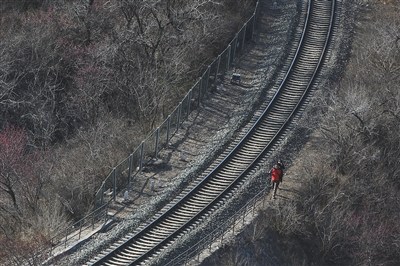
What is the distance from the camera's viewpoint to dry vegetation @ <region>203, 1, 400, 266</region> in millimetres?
31594

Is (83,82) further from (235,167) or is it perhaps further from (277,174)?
(277,174)

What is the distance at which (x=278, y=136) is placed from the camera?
36750mm

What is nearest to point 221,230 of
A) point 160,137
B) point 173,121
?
point 160,137

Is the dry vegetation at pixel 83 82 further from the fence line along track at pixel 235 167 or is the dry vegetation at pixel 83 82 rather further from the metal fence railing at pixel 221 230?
the metal fence railing at pixel 221 230

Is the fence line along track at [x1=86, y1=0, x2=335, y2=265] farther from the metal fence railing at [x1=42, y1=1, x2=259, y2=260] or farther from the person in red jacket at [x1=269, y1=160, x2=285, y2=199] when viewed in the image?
the metal fence railing at [x1=42, y1=1, x2=259, y2=260]

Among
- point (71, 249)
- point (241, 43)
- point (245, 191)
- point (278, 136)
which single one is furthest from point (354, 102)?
point (71, 249)

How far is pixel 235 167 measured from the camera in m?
34.7

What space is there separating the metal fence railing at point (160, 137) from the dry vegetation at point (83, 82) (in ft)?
2.30

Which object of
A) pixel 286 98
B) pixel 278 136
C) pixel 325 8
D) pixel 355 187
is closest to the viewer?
pixel 355 187

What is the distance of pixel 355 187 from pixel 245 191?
466 cm

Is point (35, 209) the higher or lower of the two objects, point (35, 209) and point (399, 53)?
the lower

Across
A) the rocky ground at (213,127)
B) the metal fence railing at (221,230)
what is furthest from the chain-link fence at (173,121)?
the metal fence railing at (221,230)

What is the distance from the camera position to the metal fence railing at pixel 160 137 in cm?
3178

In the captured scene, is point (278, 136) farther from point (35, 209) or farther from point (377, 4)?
point (377, 4)
